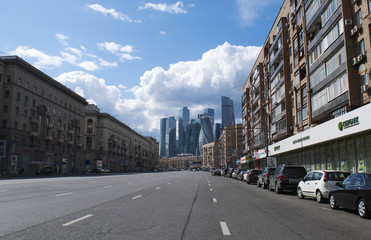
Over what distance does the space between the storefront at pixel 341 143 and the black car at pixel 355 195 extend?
7.99 m

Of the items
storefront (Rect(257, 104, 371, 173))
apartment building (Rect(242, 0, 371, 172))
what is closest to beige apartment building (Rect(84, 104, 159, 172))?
apartment building (Rect(242, 0, 371, 172))

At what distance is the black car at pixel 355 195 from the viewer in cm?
1014

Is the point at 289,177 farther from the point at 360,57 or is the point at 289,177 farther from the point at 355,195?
the point at 360,57

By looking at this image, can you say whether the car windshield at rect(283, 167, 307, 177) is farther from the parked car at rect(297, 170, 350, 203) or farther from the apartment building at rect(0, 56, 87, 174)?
the apartment building at rect(0, 56, 87, 174)

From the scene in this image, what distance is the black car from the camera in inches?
399

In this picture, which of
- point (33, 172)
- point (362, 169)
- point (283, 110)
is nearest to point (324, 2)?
point (362, 169)

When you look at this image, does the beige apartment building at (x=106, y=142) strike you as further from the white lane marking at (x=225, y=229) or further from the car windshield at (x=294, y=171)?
the white lane marking at (x=225, y=229)

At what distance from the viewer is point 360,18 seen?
23.9m

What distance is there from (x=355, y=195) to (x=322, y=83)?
21267mm

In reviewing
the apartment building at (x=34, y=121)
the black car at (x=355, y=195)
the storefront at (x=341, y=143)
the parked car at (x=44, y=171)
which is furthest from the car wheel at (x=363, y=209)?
the parked car at (x=44, y=171)

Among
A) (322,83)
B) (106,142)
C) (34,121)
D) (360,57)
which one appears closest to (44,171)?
(34,121)

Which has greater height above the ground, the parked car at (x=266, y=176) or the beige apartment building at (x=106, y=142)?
the beige apartment building at (x=106, y=142)

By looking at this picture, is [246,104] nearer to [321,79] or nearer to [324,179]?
[321,79]

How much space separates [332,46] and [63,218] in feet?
85.2
